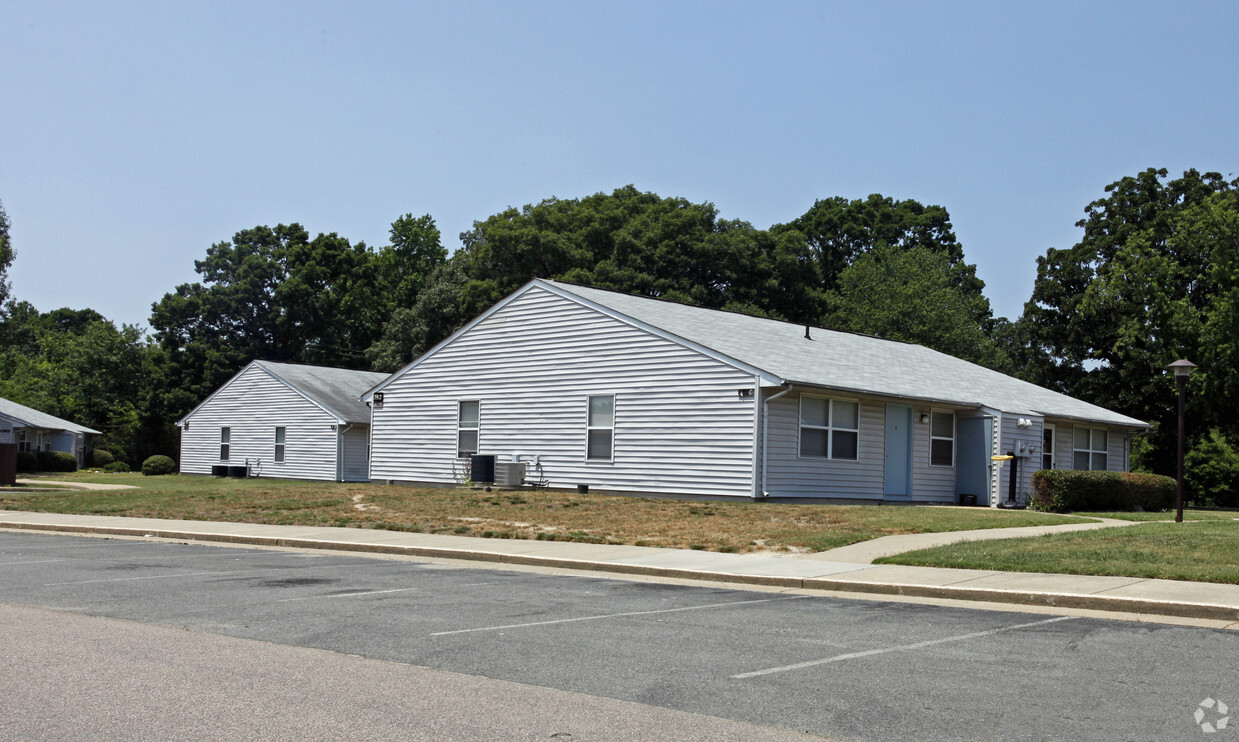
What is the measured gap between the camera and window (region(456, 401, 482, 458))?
31.4 m

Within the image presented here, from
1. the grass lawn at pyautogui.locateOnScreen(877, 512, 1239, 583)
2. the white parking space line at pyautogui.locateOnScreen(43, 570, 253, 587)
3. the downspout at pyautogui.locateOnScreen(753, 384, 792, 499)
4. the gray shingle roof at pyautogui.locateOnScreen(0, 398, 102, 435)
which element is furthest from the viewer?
the gray shingle roof at pyautogui.locateOnScreen(0, 398, 102, 435)

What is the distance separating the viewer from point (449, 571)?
46.5 feet

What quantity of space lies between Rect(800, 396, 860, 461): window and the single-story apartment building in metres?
0.04

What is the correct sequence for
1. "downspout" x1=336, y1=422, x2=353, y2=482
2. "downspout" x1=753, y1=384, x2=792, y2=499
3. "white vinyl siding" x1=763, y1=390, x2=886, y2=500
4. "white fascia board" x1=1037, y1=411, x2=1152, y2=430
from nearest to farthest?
1. "downspout" x1=753, y1=384, x2=792, y2=499
2. "white vinyl siding" x1=763, y1=390, x2=886, y2=500
3. "white fascia board" x1=1037, y1=411, x2=1152, y2=430
4. "downspout" x1=336, y1=422, x2=353, y2=482

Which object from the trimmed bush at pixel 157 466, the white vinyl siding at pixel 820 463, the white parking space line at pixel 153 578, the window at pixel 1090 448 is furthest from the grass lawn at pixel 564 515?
the trimmed bush at pixel 157 466

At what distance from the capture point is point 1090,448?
3334 centimetres

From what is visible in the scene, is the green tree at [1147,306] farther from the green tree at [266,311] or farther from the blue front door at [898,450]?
the green tree at [266,311]

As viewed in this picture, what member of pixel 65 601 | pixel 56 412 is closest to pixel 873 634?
pixel 65 601

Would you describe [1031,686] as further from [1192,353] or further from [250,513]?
[1192,353]

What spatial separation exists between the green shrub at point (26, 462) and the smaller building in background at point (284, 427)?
1034 centimetres

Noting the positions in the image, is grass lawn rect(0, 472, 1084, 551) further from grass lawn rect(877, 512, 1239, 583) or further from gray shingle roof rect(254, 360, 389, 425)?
gray shingle roof rect(254, 360, 389, 425)

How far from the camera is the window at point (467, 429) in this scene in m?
31.4

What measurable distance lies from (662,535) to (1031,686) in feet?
35.8

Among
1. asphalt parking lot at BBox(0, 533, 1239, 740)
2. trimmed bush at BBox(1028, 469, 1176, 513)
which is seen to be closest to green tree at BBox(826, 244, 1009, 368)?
trimmed bush at BBox(1028, 469, 1176, 513)
